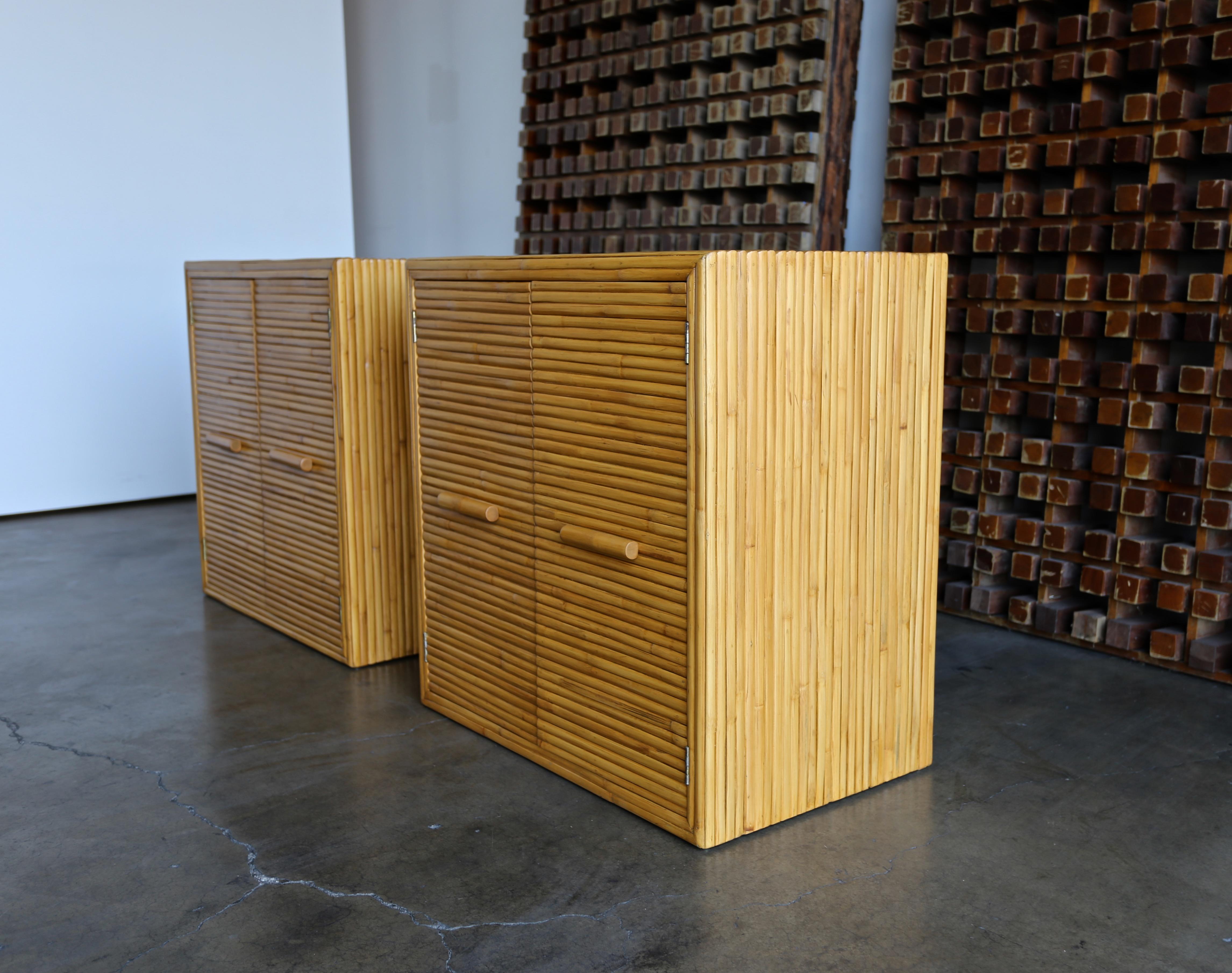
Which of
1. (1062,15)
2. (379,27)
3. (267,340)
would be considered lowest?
(267,340)

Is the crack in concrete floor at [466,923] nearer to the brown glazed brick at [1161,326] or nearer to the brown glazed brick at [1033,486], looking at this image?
the brown glazed brick at [1033,486]

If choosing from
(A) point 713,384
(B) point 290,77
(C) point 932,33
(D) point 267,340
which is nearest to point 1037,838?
(A) point 713,384

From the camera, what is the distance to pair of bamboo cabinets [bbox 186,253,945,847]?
7.64 ft

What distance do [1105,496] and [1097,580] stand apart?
28cm

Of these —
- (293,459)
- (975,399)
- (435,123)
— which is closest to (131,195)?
(435,123)

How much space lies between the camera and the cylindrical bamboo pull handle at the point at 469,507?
2859mm

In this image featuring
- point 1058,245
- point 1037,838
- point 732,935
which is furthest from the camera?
point 1058,245

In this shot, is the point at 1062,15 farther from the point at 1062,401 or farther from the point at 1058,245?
the point at 1062,401

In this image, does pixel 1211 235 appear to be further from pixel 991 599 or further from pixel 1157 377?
pixel 991 599

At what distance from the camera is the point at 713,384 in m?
2.25

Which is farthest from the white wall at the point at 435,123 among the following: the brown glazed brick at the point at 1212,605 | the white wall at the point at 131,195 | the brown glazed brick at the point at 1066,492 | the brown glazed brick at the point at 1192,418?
the brown glazed brick at the point at 1212,605

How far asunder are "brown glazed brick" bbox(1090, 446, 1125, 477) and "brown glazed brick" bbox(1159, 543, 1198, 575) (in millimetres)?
282

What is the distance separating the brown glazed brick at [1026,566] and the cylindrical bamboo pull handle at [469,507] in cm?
203

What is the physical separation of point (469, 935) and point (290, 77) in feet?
19.0
